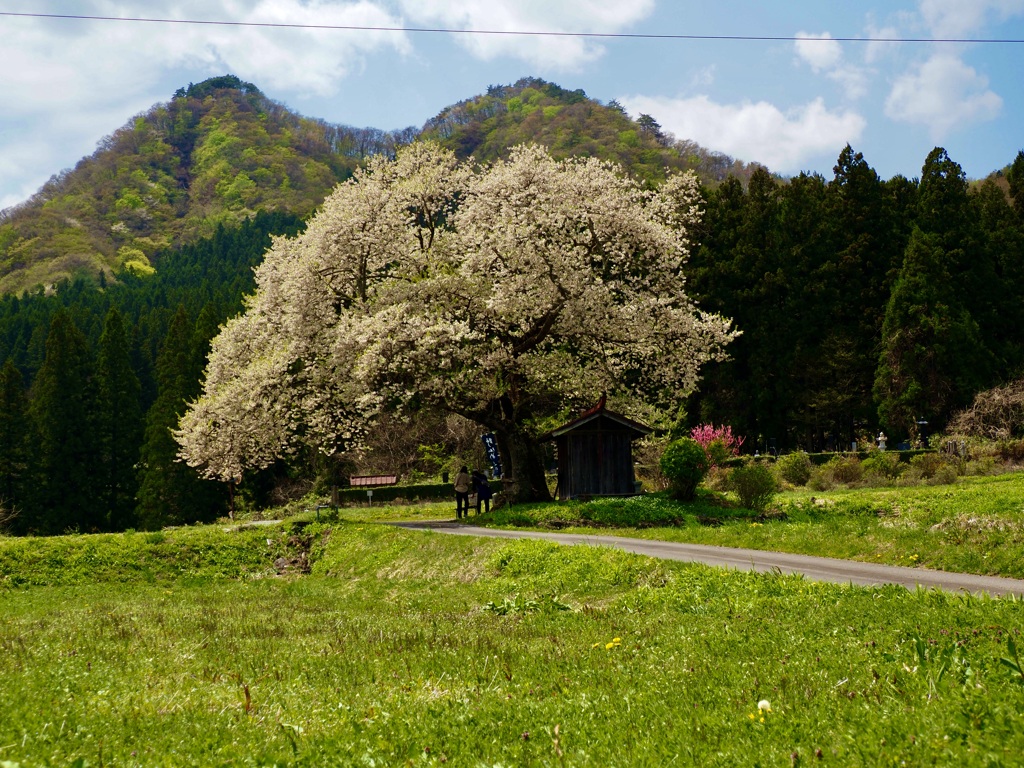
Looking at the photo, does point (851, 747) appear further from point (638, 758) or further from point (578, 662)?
point (578, 662)

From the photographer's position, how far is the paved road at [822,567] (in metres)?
11.9

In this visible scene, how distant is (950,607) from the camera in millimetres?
8781

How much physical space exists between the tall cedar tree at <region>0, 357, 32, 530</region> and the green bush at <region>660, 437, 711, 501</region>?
1991 inches

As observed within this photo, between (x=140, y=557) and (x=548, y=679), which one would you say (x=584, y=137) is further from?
(x=548, y=679)

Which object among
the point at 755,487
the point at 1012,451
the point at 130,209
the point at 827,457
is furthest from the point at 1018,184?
the point at 130,209

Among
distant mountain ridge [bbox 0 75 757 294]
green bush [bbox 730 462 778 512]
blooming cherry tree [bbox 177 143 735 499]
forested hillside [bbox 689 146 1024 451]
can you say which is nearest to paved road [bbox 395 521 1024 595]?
green bush [bbox 730 462 778 512]

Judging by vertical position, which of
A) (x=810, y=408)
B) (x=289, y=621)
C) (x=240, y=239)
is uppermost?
(x=240, y=239)

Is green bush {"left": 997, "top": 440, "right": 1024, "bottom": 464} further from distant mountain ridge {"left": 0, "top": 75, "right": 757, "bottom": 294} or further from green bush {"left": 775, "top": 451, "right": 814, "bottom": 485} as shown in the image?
distant mountain ridge {"left": 0, "top": 75, "right": 757, "bottom": 294}

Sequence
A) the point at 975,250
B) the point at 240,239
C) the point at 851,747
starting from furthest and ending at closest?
1. the point at 240,239
2. the point at 975,250
3. the point at 851,747

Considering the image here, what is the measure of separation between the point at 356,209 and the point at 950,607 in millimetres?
24226

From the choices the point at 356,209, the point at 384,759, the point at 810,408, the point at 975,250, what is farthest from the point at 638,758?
Answer: the point at 975,250

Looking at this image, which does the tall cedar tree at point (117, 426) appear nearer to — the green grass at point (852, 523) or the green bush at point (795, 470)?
the green grass at point (852, 523)

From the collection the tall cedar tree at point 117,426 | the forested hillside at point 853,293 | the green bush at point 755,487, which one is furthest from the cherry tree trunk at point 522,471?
the tall cedar tree at point 117,426

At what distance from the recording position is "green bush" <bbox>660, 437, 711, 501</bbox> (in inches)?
1018
